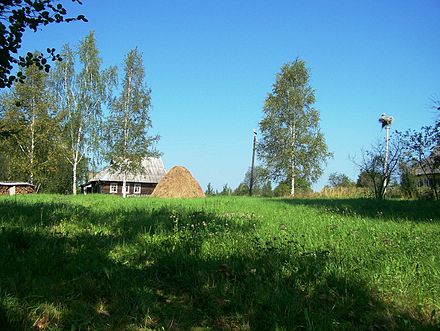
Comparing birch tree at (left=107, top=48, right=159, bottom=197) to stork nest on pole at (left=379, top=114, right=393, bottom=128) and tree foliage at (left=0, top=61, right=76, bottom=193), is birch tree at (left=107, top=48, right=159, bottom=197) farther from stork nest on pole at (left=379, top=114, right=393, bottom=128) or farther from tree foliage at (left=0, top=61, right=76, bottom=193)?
stork nest on pole at (left=379, top=114, right=393, bottom=128)

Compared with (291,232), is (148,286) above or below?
below

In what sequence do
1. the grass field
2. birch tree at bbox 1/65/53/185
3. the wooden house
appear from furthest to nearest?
1. the wooden house
2. birch tree at bbox 1/65/53/185
3. the grass field

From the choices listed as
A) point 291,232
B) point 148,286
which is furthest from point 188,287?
point 291,232

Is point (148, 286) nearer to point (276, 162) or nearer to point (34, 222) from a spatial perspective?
point (34, 222)

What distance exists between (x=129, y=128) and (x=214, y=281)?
3330 cm

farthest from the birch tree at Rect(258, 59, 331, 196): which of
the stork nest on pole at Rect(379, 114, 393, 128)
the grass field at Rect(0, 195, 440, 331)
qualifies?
the grass field at Rect(0, 195, 440, 331)

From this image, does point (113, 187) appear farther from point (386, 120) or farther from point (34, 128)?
point (386, 120)

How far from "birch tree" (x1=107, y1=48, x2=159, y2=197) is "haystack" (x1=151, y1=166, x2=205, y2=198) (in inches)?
421

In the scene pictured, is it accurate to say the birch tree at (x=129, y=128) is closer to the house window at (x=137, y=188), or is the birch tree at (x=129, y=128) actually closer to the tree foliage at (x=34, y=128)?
the tree foliage at (x=34, y=128)

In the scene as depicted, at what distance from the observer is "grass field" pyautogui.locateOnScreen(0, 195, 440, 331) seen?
10.1ft

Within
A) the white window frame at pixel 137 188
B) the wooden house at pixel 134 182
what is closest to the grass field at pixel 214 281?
the wooden house at pixel 134 182

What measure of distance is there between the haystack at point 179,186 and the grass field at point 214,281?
19014mm

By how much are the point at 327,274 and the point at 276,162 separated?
34.6m

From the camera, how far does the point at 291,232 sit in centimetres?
620
